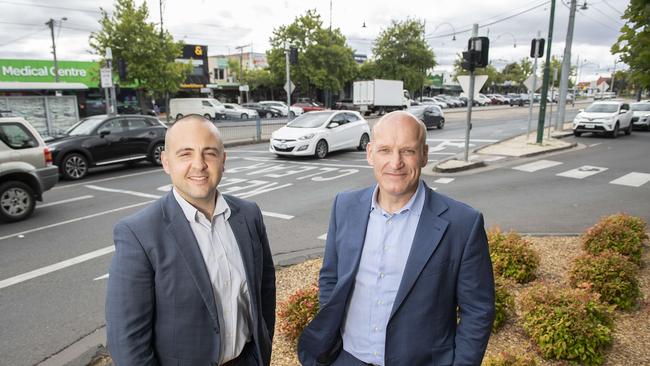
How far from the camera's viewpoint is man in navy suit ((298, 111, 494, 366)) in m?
1.96

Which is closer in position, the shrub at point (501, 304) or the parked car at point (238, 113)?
the shrub at point (501, 304)

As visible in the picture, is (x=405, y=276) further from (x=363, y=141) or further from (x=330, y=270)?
(x=363, y=141)

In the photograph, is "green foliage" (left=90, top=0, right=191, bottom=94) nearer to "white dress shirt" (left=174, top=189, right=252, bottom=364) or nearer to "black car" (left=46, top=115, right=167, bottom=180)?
"black car" (left=46, top=115, right=167, bottom=180)

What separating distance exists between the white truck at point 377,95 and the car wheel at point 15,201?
108ft

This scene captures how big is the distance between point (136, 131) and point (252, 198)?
565 centimetres

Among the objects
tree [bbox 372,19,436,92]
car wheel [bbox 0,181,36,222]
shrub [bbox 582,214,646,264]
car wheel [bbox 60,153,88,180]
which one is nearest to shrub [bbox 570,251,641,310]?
shrub [bbox 582,214,646,264]

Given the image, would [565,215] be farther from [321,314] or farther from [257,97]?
[257,97]

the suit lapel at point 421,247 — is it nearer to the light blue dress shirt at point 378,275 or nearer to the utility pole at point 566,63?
the light blue dress shirt at point 378,275

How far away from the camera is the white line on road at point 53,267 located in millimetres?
5250

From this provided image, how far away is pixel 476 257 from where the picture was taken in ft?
6.46

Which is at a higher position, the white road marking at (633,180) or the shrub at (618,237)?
the shrub at (618,237)

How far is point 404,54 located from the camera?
49.9 m

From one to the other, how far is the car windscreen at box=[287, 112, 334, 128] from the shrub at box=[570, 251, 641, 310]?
1189 cm

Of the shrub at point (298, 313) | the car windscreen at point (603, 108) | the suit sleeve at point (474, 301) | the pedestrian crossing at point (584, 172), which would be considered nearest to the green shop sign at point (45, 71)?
the pedestrian crossing at point (584, 172)
